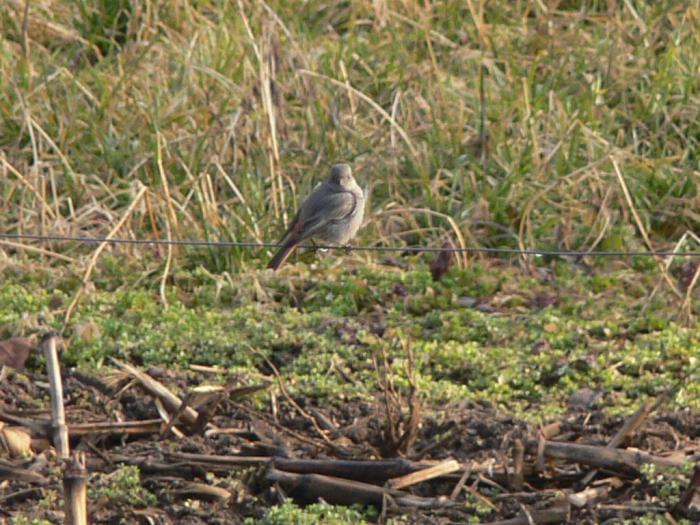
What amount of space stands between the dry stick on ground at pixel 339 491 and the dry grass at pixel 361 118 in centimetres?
231

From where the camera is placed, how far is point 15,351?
5754mm

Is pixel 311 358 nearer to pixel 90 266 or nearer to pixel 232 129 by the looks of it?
pixel 90 266

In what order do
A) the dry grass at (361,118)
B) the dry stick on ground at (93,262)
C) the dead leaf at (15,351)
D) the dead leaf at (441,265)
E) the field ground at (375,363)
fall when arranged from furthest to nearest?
1. the dry grass at (361,118)
2. the dead leaf at (441,265)
3. the dry stick on ground at (93,262)
4. the dead leaf at (15,351)
5. the field ground at (375,363)

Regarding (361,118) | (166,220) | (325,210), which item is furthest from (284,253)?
(361,118)

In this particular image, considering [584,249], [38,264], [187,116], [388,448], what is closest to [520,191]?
[584,249]

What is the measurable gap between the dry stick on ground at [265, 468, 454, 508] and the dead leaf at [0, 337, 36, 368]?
1.72 meters

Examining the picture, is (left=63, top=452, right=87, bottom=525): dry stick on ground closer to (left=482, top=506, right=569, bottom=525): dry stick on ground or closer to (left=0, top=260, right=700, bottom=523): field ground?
(left=0, top=260, right=700, bottom=523): field ground

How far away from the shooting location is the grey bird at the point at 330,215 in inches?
226

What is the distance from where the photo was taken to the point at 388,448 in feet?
15.4

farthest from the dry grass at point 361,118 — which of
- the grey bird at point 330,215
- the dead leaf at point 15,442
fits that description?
the dead leaf at point 15,442

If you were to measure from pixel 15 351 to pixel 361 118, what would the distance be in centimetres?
297

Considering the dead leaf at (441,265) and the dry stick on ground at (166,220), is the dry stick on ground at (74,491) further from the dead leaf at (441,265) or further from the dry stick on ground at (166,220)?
the dead leaf at (441,265)

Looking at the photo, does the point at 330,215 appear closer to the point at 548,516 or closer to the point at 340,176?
the point at 340,176

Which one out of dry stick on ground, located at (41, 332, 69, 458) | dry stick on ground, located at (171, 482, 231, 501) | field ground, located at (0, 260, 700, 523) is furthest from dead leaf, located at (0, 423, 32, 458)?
dry stick on ground, located at (41, 332, 69, 458)
